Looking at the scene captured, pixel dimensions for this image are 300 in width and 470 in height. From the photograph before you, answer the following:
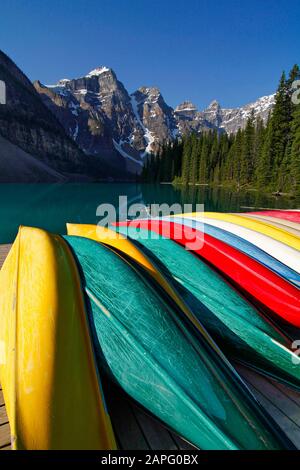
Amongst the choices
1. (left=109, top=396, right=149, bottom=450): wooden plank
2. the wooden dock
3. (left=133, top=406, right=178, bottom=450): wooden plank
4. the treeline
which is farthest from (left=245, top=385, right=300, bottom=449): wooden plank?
the treeline

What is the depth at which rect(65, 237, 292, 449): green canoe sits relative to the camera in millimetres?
1445

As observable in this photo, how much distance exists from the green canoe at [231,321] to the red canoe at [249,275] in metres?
0.27

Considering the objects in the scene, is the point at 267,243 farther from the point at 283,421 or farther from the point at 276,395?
the point at 283,421

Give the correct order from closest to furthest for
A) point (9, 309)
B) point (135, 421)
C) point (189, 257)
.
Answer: point (135, 421)
point (9, 309)
point (189, 257)

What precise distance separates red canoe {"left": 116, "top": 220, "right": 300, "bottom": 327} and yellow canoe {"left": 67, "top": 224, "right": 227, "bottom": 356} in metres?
0.80

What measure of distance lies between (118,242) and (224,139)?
6515 centimetres

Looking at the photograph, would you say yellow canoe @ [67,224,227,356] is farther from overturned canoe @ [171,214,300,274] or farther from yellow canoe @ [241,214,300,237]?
yellow canoe @ [241,214,300,237]

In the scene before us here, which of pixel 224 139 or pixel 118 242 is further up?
pixel 224 139

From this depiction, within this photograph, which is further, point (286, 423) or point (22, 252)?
point (22, 252)

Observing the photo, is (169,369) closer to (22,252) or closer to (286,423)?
(286,423)

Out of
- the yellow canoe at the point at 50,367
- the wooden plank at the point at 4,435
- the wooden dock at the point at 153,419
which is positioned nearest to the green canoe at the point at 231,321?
the wooden dock at the point at 153,419

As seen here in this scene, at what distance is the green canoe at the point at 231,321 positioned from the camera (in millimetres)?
2125

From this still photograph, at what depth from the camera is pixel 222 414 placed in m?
1.47
